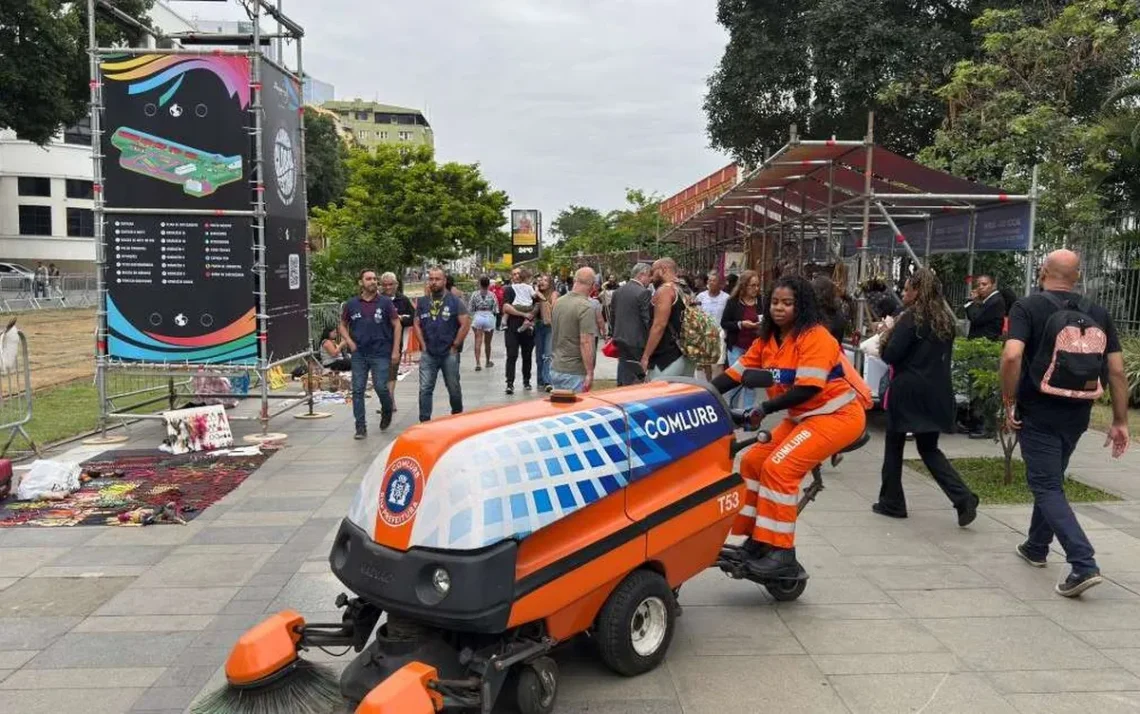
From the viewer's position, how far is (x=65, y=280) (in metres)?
38.5

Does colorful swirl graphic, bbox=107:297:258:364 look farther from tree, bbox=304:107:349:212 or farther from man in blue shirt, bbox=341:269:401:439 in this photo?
tree, bbox=304:107:349:212

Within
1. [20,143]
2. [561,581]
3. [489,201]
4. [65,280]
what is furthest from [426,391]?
[20,143]

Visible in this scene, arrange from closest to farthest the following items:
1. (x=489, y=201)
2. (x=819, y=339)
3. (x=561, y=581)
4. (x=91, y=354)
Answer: (x=561, y=581)
(x=819, y=339)
(x=91, y=354)
(x=489, y=201)

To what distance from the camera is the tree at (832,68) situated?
2052cm

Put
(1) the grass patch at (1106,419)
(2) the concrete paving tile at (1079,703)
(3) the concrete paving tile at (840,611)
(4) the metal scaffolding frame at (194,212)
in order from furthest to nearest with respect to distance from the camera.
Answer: (1) the grass patch at (1106,419) → (4) the metal scaffolding frame at (194,212) → (3) the concrete paving tile at (840,611) → (2) the concrete paving tile at (1079,703)

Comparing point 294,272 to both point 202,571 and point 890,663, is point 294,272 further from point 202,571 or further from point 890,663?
point 890,663

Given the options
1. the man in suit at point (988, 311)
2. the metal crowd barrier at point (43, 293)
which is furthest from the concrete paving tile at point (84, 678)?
the metal crowd barrier at point (43, 293)

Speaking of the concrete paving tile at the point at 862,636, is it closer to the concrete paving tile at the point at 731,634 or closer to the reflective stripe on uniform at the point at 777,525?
the concrete paving tile at the point at 731,634

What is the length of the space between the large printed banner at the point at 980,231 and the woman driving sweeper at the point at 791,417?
6.40m

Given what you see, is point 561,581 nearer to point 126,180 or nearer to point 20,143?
point 126,180

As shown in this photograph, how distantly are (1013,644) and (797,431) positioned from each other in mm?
1434

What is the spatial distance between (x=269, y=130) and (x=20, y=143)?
2256 inches

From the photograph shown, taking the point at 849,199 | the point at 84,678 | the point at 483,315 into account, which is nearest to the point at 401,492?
the point at 84,678

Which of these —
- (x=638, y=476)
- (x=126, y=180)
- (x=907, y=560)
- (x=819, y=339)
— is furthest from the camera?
(x=126, y=180)
